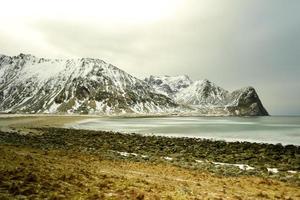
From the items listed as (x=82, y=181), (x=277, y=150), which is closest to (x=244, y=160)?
(x=277, y=150)

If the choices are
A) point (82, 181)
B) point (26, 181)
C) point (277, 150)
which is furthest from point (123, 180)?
point (277, 150)

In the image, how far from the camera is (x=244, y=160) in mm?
37625

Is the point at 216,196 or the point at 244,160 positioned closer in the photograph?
the point at 216,196

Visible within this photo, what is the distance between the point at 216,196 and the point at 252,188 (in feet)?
15.2

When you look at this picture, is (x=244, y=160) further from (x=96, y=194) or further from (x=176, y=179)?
(x=96, y=194)

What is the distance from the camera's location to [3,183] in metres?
14.7

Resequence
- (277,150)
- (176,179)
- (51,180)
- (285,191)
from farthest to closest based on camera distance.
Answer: (277,150)
(176,179)
(285,191)
(51,180)

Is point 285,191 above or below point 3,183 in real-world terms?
below

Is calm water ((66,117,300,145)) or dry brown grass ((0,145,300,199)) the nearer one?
dry brown grass ((0,145,300,199))

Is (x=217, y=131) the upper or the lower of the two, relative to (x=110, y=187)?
lower

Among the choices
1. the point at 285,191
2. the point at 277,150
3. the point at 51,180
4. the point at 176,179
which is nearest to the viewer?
the point at 51,180

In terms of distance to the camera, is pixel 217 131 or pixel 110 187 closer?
pixel 110 187

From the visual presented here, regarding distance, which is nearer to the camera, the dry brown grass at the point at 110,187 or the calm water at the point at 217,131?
the dry brown grass at the point at 110,187

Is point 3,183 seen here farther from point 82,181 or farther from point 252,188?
point 252,188
